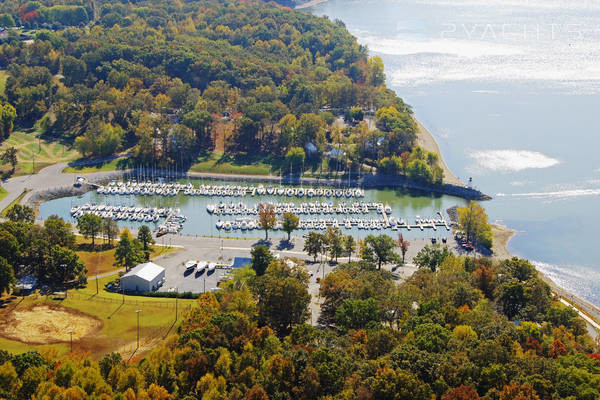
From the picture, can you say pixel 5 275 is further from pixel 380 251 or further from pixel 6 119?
pixel 6 119

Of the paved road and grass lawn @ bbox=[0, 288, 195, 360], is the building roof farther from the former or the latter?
the paved road

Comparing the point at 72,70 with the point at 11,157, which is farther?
the point at 72,70

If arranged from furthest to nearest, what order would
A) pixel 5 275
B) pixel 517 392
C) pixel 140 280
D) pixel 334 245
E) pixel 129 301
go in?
1. pixel 334 245
2. pixel 140 280
3. pixel 129 301
4. pixel 5 275
5. pixel 517 392

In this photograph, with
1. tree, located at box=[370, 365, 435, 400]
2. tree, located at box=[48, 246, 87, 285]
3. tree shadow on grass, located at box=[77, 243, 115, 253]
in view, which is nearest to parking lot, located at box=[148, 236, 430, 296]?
tree shadow on grass, located at box=[77, 243, 115, 253]

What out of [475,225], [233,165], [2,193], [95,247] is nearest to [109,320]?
[95,247]

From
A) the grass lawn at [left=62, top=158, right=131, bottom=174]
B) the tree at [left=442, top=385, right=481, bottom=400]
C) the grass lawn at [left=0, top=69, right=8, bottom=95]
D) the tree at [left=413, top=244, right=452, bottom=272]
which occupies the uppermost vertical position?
the grass lawn at [left=0, top=69, right=8, bottom=95]

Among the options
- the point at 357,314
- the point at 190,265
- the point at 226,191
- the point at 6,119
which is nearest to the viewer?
the point at 357,314

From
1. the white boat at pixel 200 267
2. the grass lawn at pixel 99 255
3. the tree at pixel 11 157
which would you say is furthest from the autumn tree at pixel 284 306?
the tree at pixel 11 157
